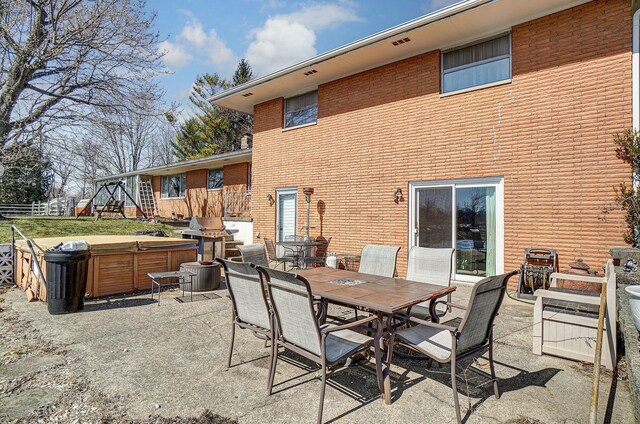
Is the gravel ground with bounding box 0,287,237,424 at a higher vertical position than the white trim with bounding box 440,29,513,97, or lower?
lower

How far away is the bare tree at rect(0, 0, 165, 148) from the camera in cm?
943

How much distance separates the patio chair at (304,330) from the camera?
103 inches

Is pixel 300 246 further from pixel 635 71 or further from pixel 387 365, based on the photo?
pixel 635 71

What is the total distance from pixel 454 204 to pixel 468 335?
17.2ft

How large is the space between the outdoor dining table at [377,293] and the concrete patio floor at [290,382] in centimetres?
41

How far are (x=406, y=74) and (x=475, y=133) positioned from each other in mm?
2308

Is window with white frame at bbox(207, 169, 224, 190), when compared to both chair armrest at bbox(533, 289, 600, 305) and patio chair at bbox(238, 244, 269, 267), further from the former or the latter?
chair armrest at bbox(533, 289, 600, 305)

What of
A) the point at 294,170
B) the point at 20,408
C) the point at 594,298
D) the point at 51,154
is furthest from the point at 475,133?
the point at 51,154

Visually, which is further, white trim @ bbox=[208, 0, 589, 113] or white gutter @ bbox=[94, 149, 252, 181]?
white gutter @ bbox=[94, 149, 252, 181]

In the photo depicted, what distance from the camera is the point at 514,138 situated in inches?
269

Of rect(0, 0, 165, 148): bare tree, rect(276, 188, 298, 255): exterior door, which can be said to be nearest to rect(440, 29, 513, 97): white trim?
rect(276, 188, 298, 255): exterior door

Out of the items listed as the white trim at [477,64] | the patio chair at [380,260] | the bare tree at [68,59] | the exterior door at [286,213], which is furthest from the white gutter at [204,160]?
the patio chair at [380,260]

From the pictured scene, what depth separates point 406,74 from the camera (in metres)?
8.34

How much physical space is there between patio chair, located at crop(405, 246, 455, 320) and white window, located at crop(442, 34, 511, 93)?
15.5 ft
